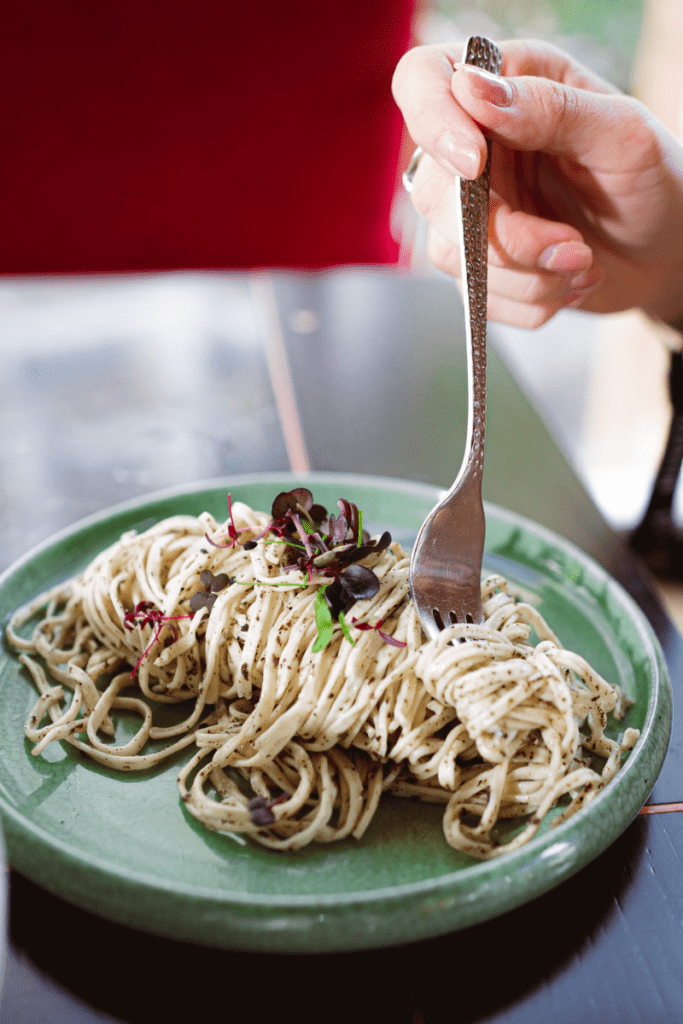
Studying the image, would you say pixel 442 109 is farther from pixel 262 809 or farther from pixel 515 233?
pixel 262 809

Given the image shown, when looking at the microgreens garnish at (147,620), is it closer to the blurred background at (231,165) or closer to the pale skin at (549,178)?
the pale skin at (549,178)

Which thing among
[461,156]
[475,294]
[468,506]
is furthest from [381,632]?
[461,156]

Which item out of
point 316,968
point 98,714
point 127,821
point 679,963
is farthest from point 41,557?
point 679,963

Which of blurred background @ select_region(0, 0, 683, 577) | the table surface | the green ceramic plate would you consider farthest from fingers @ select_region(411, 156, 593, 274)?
blurred background @ select_region(0, 0, 683, 577)

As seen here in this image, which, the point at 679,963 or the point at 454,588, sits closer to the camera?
the point at 679,963

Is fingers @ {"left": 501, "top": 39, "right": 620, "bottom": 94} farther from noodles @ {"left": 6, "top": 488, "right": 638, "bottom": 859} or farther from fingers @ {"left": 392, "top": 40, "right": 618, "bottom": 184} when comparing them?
noodles @ {"left": 6, "top": 488, "right": 638, "bottom": 859}

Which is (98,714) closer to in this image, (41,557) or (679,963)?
(41,557)
